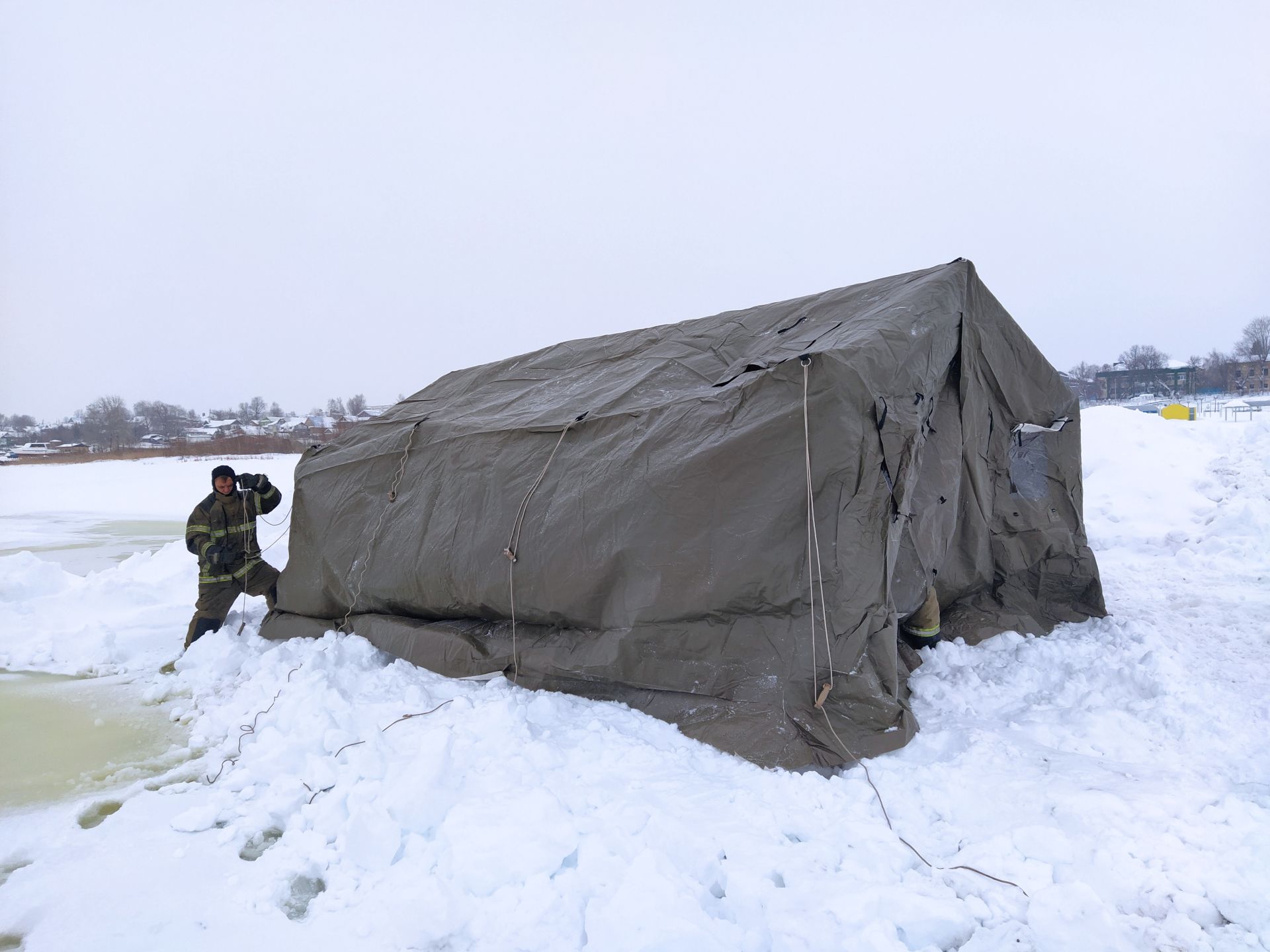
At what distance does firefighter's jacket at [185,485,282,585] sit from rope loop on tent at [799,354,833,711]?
456cm

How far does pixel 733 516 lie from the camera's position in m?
3.49

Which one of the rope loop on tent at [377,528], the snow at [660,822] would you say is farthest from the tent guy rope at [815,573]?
the rope loop on tent at [377,528]

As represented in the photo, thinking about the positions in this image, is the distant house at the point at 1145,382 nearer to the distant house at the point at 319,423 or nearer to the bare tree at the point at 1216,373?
the bare tree at the point at 1216,373

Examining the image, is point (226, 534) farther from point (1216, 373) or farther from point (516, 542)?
point (1216, 373)

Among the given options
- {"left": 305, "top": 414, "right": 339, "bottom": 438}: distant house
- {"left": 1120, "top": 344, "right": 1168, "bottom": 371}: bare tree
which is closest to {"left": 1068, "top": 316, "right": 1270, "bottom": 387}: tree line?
{"left": 1120, "top": 344, "right": 1168, "bottom": 371}: bare tree

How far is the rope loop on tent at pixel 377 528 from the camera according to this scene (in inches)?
197

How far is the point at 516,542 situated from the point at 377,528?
57.2 inches

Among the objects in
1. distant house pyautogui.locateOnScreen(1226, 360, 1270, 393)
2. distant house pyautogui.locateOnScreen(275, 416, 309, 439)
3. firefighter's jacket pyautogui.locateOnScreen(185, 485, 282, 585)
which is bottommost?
distant house pyautogui.locateOnScreen(1226, 360, 1270, 393)

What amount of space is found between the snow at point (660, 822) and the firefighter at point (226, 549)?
37.8 inches

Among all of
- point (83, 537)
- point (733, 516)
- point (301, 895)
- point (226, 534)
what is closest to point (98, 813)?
point (301, 895)

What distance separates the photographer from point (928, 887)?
7.90 feet

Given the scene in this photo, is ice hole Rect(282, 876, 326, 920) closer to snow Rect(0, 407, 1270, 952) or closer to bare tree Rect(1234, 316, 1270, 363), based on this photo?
snow Rect(0, 407, 1270, 952)

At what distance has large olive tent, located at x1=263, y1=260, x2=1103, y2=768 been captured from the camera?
3357 mm

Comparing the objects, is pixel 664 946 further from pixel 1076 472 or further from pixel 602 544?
pixel 1076 472
